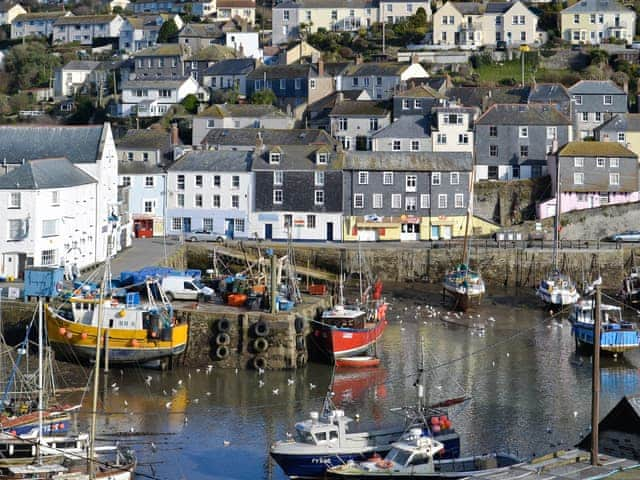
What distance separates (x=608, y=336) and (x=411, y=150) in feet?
81.4

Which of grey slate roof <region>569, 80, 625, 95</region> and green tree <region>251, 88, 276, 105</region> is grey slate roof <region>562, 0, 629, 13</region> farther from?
green tree <region>251, 88, 276, 105</region>

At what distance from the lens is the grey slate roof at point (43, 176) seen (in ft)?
162

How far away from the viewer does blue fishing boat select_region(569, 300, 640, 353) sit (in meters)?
44.4

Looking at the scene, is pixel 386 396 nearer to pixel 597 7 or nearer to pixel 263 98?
pixel 263 98

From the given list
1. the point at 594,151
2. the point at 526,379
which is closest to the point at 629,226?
the point at 594,151

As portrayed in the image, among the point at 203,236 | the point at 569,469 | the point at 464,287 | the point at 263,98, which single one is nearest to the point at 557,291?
the point at 464,287

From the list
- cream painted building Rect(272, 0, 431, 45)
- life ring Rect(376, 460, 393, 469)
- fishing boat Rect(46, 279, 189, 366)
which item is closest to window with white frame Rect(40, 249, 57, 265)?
fishing boat Rect(46, 279, 189, 366)

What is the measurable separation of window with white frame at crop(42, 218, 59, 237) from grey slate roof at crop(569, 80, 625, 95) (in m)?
34.0

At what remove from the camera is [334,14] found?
98.2m

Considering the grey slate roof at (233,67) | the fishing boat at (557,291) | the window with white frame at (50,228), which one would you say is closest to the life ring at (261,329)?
the window with white frame at (50,228)

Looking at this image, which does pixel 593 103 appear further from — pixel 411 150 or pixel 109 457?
pixel 109 457

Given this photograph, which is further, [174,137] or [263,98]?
[263,98]

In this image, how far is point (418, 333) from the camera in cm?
4769

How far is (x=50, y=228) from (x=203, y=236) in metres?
12.7
